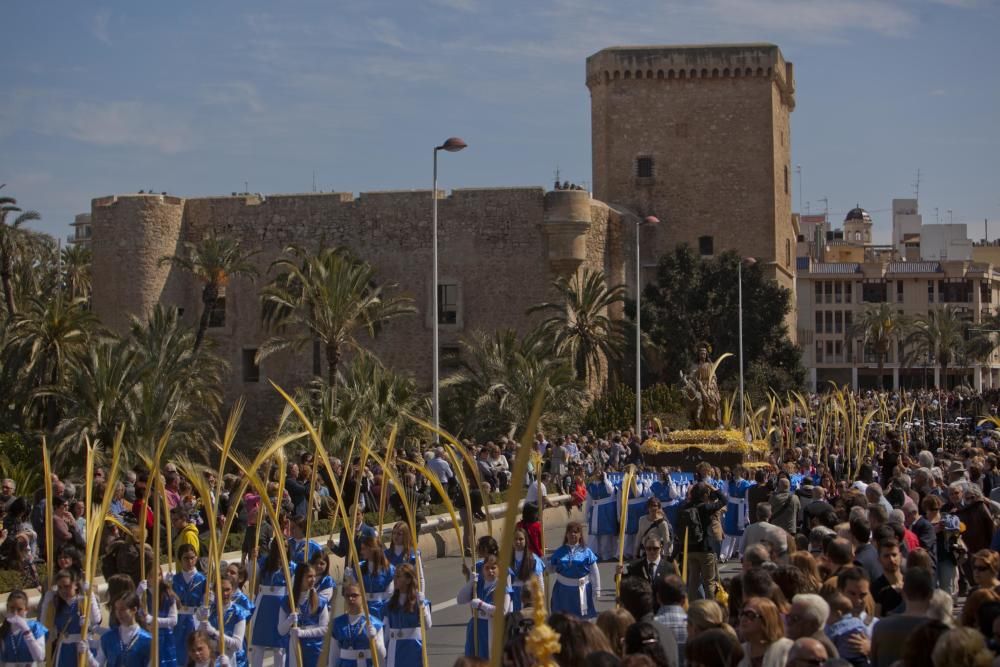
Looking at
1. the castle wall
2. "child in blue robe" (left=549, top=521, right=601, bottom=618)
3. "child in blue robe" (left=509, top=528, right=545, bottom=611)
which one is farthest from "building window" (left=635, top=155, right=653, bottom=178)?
"child in blue robe" (left=509, top=528, right=545, bottom=611)

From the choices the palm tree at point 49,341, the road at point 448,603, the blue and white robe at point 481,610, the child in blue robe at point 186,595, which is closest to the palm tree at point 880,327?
the palm tree at point 49,341

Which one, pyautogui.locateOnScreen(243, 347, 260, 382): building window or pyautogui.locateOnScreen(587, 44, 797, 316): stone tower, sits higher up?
pyautogui.locateOnScreen(587, 44, 797, 316): stone tower

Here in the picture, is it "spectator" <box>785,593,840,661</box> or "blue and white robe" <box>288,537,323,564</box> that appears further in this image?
"blue and white robe" <box>288,537,323,564</box>

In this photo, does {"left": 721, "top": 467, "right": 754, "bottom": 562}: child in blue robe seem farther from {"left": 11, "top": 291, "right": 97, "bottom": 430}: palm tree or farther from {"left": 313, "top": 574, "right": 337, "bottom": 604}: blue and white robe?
{"left": 11, "top": 291, "right": 97, "bottom": 430}: palm tree

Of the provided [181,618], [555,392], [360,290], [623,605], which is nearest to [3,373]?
[360,290]

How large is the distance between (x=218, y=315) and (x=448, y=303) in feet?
24.9

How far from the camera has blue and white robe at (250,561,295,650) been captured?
11148 mm

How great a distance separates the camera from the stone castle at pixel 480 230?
151 feet

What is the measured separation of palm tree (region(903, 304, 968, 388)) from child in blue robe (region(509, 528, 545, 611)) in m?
62.9

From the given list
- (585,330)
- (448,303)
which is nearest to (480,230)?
(448,303)

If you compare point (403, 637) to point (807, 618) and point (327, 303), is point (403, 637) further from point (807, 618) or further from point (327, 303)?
point (327, 303)

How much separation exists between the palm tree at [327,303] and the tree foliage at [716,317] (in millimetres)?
9072

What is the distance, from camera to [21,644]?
31.3ft

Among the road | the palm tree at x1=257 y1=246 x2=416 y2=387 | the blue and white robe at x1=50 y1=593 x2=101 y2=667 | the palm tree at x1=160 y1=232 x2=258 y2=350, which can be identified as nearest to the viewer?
the blue and white robe at x1=50 y1=593 x2=101 y2=667
